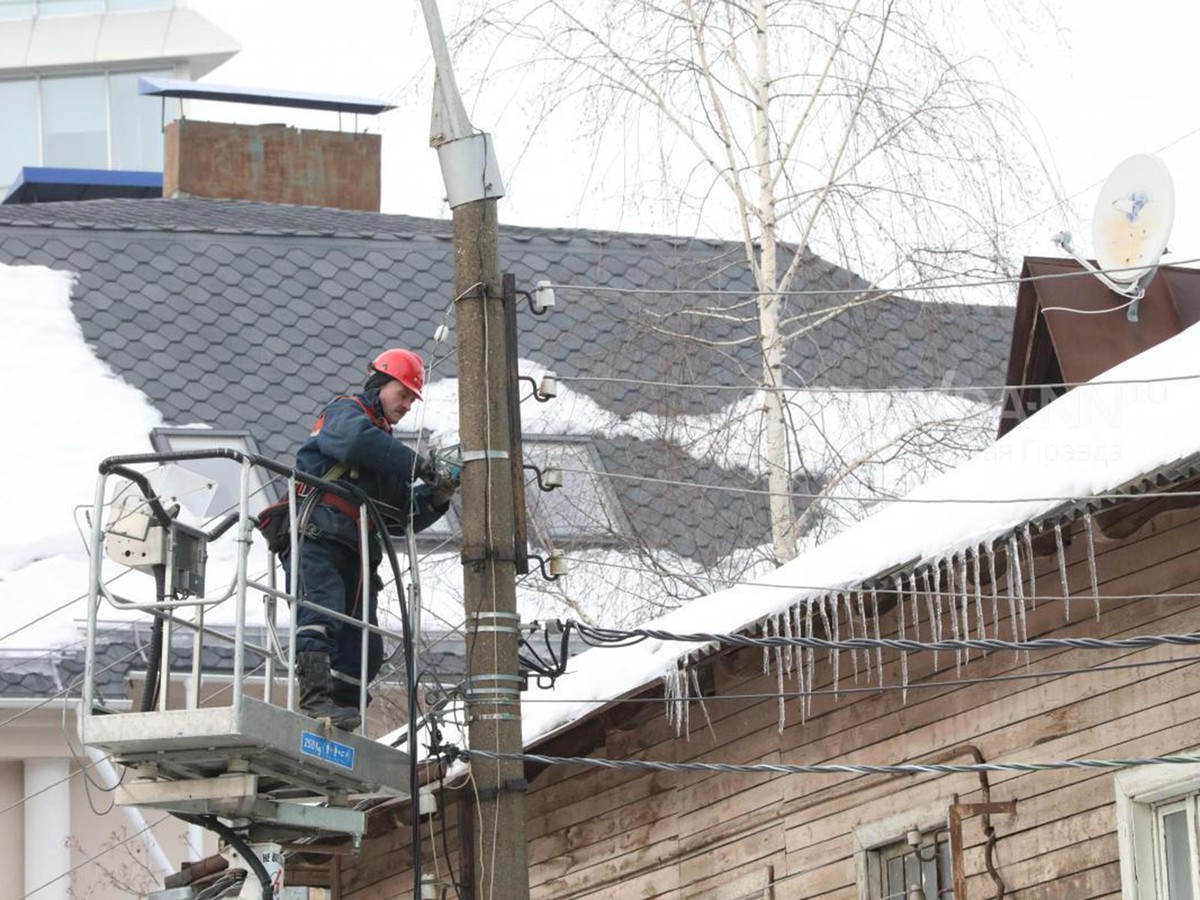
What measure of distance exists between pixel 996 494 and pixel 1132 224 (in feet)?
10.1

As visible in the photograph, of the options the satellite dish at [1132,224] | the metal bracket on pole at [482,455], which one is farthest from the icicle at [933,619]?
the metal bracket on pole at [482,455]

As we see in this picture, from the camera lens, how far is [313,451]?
10.3m

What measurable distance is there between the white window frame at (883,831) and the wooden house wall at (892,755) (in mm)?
Result: 50

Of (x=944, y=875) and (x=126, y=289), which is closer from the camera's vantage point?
(x=944, y=875)

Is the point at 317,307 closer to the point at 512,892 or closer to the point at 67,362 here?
the point at 67,362

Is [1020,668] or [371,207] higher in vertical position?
[371,207]

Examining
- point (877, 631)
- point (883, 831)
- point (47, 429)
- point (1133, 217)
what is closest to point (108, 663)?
point (47, 429)

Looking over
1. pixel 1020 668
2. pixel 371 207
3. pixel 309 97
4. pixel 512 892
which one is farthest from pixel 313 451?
pixel 309 97

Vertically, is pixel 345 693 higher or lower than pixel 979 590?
lower

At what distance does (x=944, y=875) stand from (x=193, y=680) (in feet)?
13.6

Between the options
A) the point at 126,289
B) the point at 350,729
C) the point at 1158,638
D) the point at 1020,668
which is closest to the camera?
the point at 1158,638

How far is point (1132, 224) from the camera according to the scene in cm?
1319

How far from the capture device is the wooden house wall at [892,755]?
10.6 m

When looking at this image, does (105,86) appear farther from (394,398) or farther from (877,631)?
(394,398)
